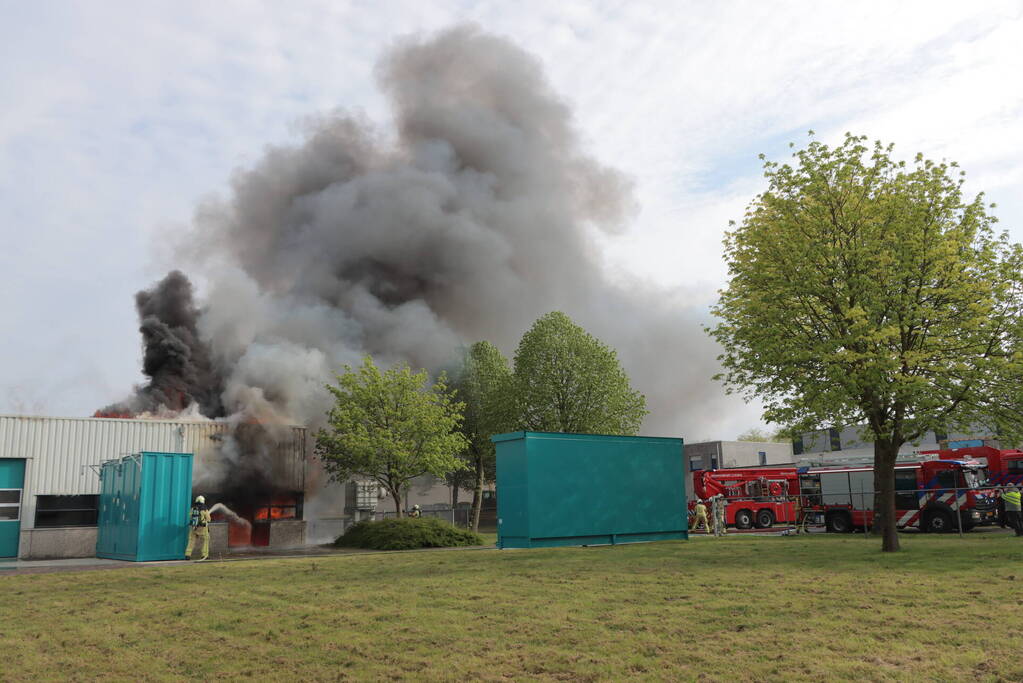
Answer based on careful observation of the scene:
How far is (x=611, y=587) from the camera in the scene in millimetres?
12297

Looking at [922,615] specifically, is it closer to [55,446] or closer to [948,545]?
[948,545]

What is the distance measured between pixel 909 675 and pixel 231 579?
12805 mm

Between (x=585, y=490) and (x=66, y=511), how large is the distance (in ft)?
60.7

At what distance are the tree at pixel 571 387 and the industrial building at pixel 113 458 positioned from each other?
1259cm

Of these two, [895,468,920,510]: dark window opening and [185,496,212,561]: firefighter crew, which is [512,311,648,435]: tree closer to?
[895,468,920,510]: dark window opening

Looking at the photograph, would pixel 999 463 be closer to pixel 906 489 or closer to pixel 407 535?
pixel 906 489

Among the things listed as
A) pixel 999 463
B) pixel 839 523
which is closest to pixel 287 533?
pixel 839 523

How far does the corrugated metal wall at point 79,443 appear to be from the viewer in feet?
88.0

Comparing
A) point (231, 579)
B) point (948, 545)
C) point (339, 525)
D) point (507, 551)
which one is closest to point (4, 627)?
point (231, 579)

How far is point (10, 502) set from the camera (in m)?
26.7

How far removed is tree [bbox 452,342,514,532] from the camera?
43.8m

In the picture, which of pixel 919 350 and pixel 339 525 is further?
pixel 339 525

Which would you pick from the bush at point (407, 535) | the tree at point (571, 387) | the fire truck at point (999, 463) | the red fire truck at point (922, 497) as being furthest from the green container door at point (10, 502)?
the fire truck at point (999, 463)

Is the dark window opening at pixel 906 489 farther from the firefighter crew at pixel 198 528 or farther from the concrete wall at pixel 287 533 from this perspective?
the firefighter crew at pixel 198 528
